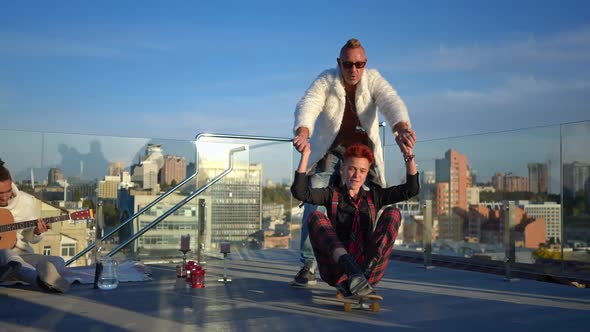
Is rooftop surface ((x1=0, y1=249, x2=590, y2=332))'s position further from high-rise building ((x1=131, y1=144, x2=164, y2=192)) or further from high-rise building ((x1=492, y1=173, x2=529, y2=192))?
high-rise building ((x1=131, y1=144, x2=164, y2=192))

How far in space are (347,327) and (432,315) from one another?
20.5 inches

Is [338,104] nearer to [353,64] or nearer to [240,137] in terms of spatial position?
[353,64]

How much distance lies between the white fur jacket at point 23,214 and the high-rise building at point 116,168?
114cm

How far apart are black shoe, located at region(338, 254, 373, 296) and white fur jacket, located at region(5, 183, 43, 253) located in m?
2.40

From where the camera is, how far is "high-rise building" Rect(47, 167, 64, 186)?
4.94 m

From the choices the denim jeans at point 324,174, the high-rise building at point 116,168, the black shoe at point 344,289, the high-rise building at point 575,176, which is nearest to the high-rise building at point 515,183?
the high-rise building at point 575,176

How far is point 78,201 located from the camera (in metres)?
4.89

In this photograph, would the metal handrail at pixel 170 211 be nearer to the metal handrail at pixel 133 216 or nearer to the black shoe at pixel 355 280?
the metal handrail at pixel 133 216

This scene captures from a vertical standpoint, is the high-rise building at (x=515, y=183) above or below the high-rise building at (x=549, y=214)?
above

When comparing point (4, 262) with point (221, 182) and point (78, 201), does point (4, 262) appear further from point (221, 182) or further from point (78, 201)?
point (221, 182)

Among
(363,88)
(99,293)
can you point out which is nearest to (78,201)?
(99,293)

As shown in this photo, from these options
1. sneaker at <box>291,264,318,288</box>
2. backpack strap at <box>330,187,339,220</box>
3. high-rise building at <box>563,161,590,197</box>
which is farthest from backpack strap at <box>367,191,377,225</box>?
high-rise building at <box>563,161,590,197</box>

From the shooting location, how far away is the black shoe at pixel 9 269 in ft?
11.6

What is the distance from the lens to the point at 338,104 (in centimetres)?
371
